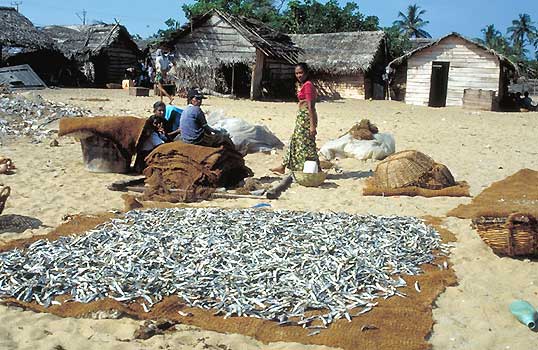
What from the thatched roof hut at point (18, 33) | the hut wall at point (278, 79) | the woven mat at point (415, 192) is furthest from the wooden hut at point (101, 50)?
the woven mat at point (415, 192)

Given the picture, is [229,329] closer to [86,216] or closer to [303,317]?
[303,317]

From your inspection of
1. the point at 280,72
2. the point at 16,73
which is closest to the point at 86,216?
the point at 16,73

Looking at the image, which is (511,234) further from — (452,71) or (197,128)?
(452,71)

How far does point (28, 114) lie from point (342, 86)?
17.8 metres

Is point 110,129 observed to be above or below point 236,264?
above

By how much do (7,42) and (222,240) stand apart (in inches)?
906

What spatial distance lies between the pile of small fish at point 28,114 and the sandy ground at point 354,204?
860mm

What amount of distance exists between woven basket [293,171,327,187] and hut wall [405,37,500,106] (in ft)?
57.5

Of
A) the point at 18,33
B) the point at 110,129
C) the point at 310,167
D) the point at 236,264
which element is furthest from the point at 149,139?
the point at 18,33

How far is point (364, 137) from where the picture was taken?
10219 millimetres

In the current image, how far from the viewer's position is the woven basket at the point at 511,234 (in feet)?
15.7

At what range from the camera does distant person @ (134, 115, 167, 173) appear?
8648 millimetres

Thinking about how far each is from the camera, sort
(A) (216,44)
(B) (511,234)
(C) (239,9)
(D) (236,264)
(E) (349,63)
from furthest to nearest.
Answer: (C) (239,9) < (E) (349,63) < (A) (216,44) < (B) (511,234) < (D) (236,264)

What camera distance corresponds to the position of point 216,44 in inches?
942
